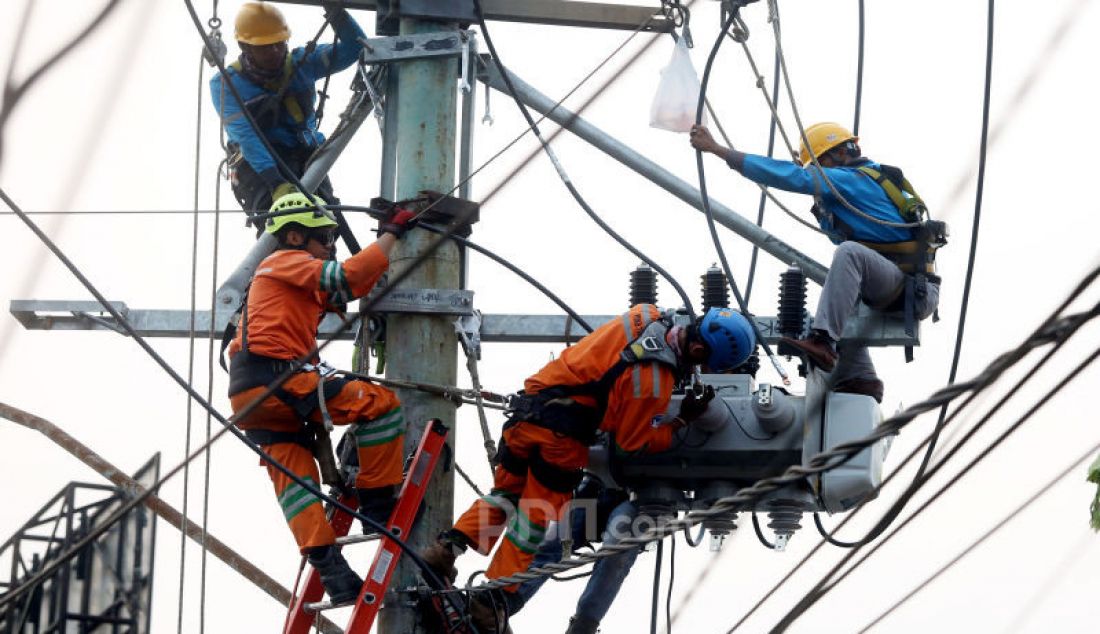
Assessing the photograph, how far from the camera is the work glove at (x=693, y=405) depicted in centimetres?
906

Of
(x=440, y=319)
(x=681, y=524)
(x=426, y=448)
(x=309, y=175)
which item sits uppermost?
(x=309, y=175)

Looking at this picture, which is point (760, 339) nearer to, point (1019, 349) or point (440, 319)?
point (440, 319)

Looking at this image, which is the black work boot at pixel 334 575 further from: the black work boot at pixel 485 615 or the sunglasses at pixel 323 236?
the sunglasses at pixel 323 236

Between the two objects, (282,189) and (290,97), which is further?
(290,97)

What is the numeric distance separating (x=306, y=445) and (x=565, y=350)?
3.97ft

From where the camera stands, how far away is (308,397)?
8.93 metres

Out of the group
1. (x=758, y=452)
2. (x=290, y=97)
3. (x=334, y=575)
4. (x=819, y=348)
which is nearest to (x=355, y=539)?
(x=334, y=575)

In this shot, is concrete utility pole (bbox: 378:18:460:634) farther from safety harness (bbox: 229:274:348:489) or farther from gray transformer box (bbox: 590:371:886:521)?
gray transformer box (bbox: 590:371:886:521)

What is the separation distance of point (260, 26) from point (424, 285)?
2.40 meters

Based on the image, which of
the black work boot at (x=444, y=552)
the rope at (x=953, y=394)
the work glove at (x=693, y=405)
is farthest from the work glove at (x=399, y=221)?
the rope at (x=953, y=394)

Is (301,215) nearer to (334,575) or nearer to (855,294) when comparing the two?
(334,575)

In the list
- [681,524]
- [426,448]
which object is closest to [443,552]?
[426,448]

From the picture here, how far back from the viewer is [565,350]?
9.24 metres

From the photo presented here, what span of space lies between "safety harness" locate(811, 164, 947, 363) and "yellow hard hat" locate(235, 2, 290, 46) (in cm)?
301
